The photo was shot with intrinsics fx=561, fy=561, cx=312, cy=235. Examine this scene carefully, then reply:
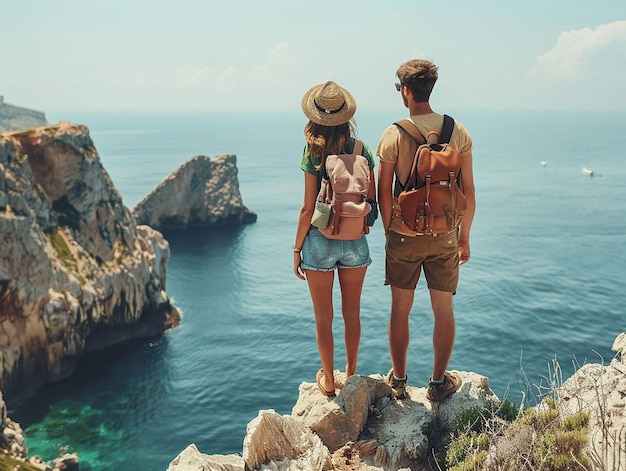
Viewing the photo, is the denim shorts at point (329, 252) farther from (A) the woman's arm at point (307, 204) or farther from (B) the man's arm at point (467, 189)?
(B) the man's arm at point (467, 189)

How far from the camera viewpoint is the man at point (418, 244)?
276 inches

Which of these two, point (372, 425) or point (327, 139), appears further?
point (372, 425)

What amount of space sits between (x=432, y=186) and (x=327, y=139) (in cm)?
145

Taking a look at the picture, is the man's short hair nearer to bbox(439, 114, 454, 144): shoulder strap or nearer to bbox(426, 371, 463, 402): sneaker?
bbox(439, 114, 454, 144): shoulder strap

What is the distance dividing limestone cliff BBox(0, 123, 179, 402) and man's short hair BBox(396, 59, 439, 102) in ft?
94.1

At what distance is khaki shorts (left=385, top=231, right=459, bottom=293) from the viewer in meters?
7.44

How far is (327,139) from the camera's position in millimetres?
7141

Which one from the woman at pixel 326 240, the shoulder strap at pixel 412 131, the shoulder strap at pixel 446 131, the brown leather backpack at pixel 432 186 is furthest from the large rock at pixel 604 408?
the shoulder strap at pixel 412 131

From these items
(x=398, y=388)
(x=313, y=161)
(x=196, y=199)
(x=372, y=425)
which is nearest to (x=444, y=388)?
(x=398, y=388)

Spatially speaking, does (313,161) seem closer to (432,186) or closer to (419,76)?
(432,186)

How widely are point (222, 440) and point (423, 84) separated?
23.7m

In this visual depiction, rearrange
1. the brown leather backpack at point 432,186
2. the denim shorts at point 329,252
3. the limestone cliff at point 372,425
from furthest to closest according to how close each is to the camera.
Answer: the denim shorts at point 329,252 → the brown leather backpack at point 432,186 → the limestone cliff at point 372,425

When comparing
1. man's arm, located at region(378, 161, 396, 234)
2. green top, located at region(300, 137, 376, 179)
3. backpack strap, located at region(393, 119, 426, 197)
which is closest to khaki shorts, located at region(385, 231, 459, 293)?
man's arm, located at region(378, 161, 396, 234)

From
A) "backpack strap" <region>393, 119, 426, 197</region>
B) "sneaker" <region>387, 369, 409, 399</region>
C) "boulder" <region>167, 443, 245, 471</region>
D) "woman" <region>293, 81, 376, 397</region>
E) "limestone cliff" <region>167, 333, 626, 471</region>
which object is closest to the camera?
"boulder" <region>167, 443, 245, 471</region>
